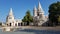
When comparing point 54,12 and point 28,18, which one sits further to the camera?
point 28,18

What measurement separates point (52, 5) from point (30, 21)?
2196cm

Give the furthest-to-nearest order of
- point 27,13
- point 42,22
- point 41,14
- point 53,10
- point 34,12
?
point 34,12
point 27,13
point 41,14
point 42,22
point 53,10

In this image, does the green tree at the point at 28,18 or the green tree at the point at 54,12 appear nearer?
the green tree at the point at 54,12

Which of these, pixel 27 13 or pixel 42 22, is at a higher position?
pixel 27 13

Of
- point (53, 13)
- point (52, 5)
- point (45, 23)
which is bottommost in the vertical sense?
point (45, 23)

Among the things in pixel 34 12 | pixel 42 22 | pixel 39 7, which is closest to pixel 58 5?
pixel 42 22

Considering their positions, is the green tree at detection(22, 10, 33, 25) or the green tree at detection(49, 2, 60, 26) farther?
the green tree at detection(22, 10, 33, 25)

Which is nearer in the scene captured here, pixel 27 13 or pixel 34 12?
pixel 27 13

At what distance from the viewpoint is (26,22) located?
63.9 m

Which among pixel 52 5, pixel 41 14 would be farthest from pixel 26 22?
pixel 52 5

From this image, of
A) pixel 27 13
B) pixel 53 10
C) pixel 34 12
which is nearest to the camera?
pixel 53 10

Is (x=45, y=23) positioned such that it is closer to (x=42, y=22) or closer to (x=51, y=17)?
(x=42, y=22)

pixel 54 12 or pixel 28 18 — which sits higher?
pixel 54 12

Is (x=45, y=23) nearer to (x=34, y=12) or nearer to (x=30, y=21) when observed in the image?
(x=30, y=21)
